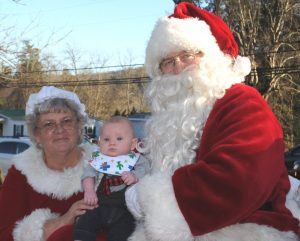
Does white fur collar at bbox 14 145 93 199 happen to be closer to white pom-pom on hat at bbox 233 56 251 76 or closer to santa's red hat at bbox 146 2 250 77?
santa's red hat at bbox 146 2 250 77

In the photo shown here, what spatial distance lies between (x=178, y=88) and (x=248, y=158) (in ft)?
2.43

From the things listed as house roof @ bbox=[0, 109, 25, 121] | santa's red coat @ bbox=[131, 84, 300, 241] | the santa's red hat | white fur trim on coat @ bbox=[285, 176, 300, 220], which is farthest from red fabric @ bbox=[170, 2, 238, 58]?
Answer: house roof @ bbox=[0, 109, 25, 121]

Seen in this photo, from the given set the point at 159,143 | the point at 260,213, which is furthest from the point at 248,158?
the point at 159,143

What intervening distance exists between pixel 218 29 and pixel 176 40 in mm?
285

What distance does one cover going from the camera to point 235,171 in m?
2.21

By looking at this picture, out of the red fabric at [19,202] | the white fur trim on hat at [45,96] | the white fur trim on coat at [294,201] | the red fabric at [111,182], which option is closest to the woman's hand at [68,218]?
the red fabric at [111,182]

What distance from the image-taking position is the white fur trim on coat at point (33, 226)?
3.35 m

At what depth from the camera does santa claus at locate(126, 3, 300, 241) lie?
2.25 metres

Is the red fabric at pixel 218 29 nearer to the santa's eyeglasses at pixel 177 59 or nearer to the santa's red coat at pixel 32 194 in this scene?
the santa's eyeglasses at pixel 177 59

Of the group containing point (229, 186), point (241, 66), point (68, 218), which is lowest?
point (68, 218)

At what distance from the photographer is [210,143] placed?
96.0 inches

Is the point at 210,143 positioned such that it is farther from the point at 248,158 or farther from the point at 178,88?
the point at 178,88

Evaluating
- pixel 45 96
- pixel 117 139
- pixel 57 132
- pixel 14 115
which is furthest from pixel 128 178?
pixel 14 115

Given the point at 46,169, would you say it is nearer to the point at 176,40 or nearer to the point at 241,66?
the point at 176,40
